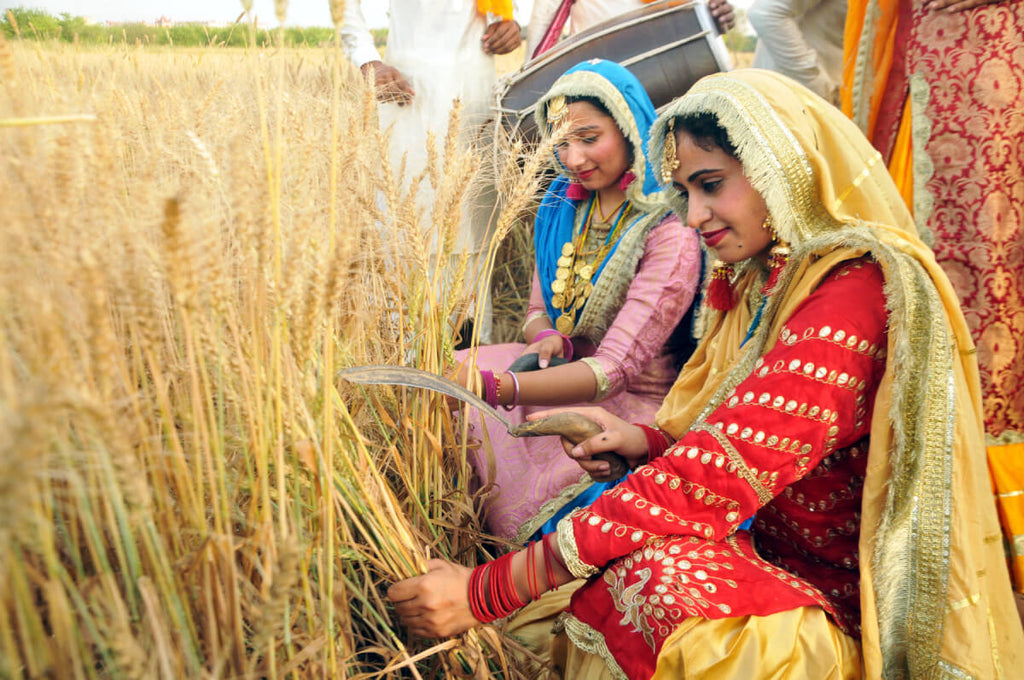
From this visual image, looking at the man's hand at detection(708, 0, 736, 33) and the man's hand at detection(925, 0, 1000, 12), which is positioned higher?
the man's hand at detection(708, 0, 736, 33)

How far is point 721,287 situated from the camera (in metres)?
1.51

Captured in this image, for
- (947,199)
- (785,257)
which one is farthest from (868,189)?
(947,199)

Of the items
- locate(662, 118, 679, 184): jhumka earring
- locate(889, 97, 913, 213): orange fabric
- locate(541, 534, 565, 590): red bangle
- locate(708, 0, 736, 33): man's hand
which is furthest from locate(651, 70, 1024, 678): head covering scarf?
locate(708, 0, 736, 33): man's hand

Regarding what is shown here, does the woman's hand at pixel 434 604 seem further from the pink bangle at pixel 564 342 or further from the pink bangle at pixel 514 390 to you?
the pink bangle at pixel 564 342

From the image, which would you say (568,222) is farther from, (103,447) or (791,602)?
(103,447)

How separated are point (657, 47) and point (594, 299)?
1025 mm

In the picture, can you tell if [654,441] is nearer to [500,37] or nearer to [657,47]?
[657,47]

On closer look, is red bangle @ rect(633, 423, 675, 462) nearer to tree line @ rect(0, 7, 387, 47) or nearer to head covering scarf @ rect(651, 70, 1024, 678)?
head covering scarf @ rect(651, 70, 1024, 678)

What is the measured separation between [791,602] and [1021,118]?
4.76 ft

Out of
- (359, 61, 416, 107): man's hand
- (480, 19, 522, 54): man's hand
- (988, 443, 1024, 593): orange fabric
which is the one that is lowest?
(988, 443, 1024, 593): orange fabric

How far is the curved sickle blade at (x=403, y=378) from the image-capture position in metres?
1.00

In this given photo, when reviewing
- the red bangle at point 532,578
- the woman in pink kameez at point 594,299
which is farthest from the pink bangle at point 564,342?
the red bangle at point 532,578

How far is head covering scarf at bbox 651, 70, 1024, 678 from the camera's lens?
1.08m

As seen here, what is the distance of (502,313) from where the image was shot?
3418 mm
